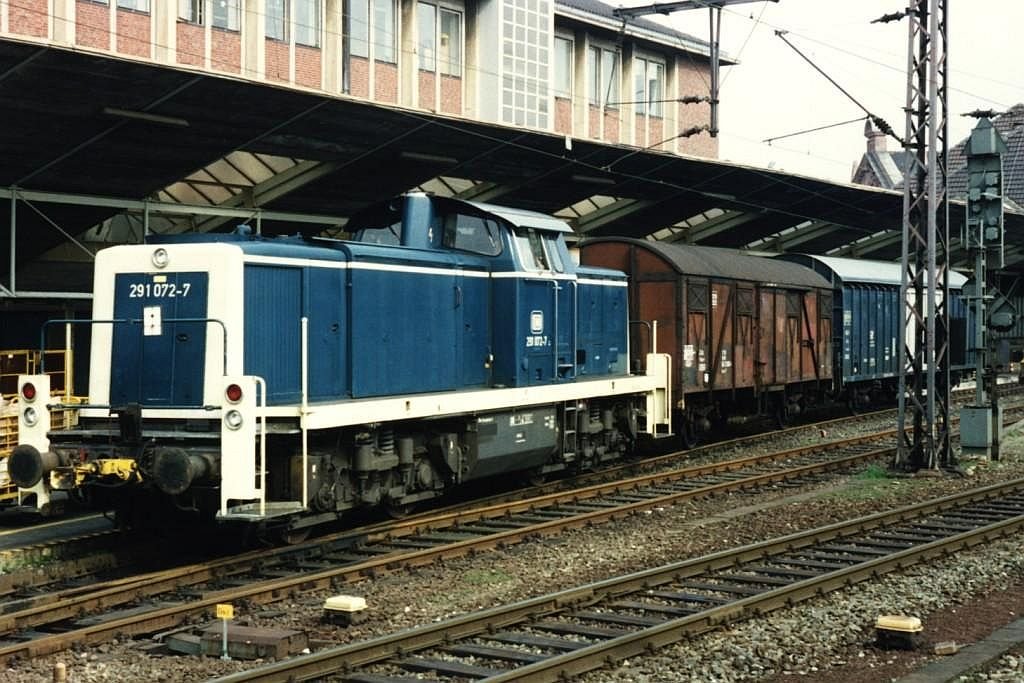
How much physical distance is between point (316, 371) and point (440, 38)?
2365 centimetres

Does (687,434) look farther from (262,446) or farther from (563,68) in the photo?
(563,68)

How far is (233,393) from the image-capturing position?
981 centimetres

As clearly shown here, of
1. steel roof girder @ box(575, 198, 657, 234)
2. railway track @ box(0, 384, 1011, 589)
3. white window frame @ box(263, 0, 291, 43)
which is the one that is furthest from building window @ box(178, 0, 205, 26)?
railway track @ box(0, 384, 1011, 589)

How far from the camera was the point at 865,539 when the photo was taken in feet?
39.5

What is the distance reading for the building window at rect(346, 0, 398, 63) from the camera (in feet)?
101

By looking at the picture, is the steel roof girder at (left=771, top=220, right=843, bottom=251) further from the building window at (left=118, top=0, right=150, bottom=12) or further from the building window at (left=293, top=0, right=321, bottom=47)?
the building window at (left=118, top=0, right=150, bottom=12)

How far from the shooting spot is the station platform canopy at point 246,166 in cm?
1366

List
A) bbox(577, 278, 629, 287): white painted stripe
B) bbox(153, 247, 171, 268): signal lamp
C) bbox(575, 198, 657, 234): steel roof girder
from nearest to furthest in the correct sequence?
bbox(153, 247, 171, 268): signal lamp
bbox(577, 278, 629, 287): white painted stripe
bbox(575, 198, 657, 234): steel roof girder

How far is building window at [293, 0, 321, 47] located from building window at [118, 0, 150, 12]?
411 cm

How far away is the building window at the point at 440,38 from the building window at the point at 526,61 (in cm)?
135

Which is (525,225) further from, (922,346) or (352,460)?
(922,346)

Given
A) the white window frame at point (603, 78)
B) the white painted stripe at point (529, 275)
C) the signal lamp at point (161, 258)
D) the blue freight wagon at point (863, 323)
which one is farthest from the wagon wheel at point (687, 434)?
the white window frame at point (603, 78)

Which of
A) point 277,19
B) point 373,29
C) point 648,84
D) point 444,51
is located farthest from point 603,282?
point 648,84

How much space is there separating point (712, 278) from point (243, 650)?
1336 cm
